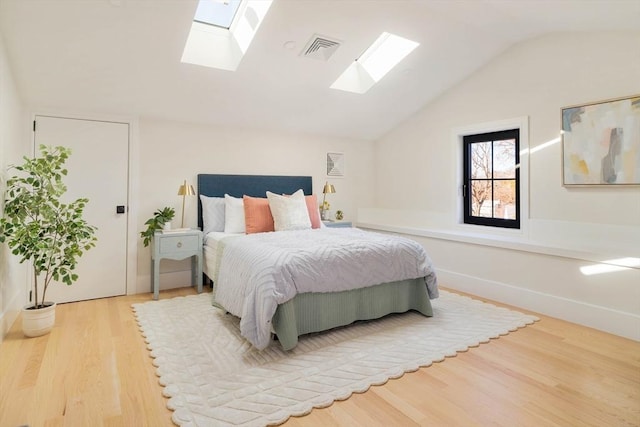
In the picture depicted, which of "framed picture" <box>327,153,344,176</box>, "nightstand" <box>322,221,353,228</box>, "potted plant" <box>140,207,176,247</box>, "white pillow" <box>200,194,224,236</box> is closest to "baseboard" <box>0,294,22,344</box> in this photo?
"potted plant" <box>140,207,176,247</box>

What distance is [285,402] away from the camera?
175 centimetres

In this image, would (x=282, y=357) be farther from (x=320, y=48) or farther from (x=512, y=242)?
(x=320, y=48)

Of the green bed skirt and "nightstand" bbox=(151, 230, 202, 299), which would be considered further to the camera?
"nightstand" bbox=(151, 230, 202, 299)

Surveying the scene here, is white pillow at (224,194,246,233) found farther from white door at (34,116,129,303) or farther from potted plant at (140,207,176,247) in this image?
white door at (34,116,129,303)

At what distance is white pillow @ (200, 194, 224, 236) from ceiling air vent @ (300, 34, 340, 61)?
6.15ft

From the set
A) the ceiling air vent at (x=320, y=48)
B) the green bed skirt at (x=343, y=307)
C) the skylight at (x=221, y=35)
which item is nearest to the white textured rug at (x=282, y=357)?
the green bed skirt at (x=343, y=307)

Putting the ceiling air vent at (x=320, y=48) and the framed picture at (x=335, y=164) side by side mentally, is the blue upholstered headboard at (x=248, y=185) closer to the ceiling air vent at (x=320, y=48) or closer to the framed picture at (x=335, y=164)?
the framed picture at (x=335, y=164)

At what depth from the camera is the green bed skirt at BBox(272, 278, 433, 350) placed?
2.29 meters

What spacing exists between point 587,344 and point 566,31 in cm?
269

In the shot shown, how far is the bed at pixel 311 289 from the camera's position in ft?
7.47

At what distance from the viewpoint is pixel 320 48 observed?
10.3ft

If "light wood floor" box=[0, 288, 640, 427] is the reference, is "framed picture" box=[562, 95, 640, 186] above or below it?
above

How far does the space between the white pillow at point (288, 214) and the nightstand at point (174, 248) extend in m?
0.83

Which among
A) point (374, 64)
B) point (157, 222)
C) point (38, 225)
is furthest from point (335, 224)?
point (38, 225)
